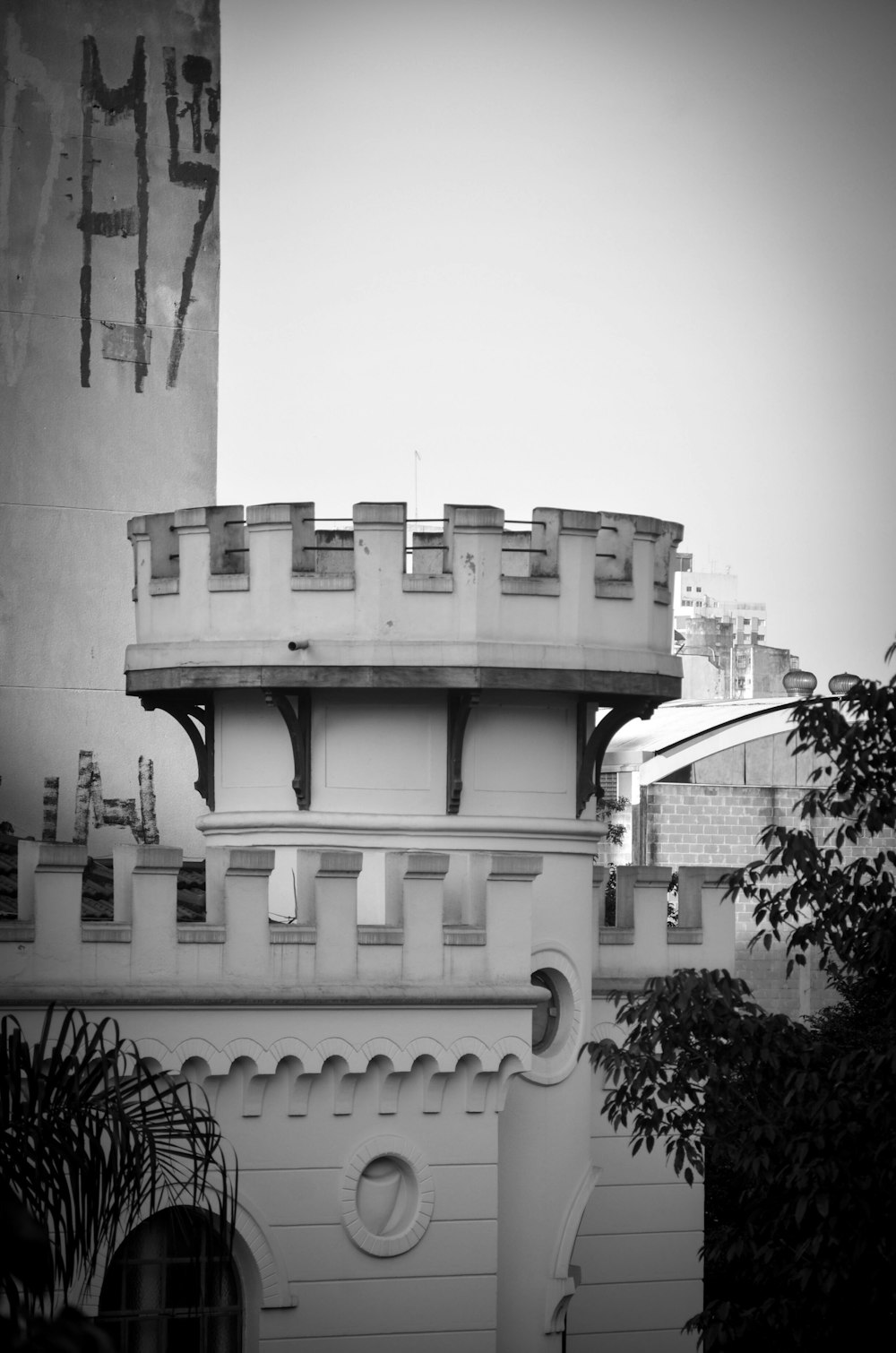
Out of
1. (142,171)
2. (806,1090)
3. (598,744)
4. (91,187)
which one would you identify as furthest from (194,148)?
(806,1090)

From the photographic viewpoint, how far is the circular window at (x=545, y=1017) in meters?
14.3

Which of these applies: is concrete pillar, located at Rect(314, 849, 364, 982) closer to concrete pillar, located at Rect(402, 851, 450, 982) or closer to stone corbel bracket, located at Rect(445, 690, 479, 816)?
concrete pillar, located at Rect(402, 851, 450, 982)

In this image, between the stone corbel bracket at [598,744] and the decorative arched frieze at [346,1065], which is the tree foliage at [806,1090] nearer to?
the decorative arched frieze at [346,1065]

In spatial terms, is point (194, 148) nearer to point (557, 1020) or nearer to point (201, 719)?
point (201, 719)

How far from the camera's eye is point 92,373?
86.3 ft

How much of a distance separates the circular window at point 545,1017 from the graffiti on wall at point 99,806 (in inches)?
512

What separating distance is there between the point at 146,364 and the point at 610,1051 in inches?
680

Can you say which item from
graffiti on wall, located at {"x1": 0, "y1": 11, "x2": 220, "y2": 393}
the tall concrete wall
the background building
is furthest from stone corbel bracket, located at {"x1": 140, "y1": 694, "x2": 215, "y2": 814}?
the background building

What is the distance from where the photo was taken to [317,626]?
45.3 ft

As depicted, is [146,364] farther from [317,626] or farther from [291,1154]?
[291,1154]

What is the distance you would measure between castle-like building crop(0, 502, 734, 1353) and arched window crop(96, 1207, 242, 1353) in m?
0.03

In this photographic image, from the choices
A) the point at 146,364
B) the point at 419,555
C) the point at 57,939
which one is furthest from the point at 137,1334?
the point at 146,364

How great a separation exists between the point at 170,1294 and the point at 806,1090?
14.7 feet

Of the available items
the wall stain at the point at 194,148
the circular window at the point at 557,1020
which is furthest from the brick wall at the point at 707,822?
the circular window at the point at 557,1020
